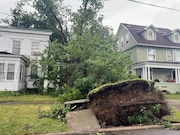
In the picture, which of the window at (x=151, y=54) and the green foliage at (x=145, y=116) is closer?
the green foliage at (x=145, y=116)

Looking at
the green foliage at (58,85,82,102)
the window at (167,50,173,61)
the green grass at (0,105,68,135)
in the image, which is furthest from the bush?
the window at (167,50,173,61)

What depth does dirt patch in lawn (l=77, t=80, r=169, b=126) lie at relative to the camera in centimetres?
580

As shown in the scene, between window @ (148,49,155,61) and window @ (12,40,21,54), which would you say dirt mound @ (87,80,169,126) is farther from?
window @ (148,49,155,61)

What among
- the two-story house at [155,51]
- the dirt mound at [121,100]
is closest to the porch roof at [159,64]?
the two-story house at [155,51]

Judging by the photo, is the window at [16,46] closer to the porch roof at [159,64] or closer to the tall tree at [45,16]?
the tall tree at [45,16]

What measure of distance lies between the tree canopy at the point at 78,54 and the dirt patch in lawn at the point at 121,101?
8.16ft

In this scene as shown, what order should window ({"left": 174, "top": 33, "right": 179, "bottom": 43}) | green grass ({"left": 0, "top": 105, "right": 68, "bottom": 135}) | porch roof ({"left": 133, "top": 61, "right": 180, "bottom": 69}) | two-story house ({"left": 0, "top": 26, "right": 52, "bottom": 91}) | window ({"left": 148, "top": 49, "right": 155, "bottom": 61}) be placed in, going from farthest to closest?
window ({"left": 174, "top": 33, "right": 179, "bottom": 43}) < window ({"left": 148, "top": 49, "right": 155, "bottom": 61}) < porch roof ({"left": 133, "top": 61, "right": 180, "bottom": 69}) < two-story house ({"left": 0, "top": 26, "right": 52, "bottom": 91}) < green grass ({"left": 0, "top": 105, "right": 68, "bottom": 135})

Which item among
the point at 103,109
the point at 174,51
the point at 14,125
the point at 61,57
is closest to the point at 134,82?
the point at 103,109

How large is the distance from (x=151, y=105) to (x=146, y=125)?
0.85 meters

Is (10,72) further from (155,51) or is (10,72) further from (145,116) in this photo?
(155,51)

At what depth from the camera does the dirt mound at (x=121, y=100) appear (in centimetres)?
580

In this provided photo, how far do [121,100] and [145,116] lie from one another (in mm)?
1111

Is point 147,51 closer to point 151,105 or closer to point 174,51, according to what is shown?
point 174,51

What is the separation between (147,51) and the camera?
20266mm
